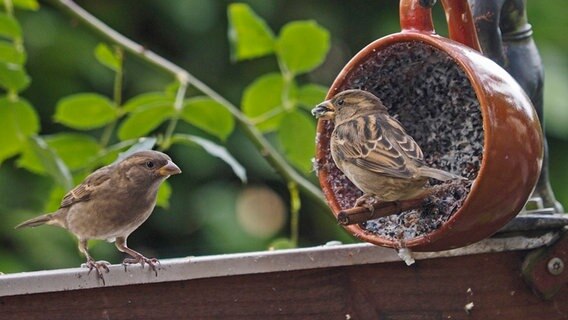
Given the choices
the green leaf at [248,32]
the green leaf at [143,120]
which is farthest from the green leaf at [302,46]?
the green leaf at [143,120]

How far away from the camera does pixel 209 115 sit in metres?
3.21

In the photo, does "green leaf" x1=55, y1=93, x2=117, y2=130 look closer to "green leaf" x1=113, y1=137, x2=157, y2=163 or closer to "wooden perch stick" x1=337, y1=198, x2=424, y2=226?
"green leaf" x1=113, y1=137, x2=157, y2=163

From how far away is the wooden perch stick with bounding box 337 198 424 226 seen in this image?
241cm

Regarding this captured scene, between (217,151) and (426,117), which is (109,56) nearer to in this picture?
(217,151)

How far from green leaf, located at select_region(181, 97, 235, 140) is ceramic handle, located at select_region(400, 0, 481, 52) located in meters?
0.77

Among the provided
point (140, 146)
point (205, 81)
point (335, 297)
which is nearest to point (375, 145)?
point (335, 297)

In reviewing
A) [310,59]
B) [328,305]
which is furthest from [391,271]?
[310,59]

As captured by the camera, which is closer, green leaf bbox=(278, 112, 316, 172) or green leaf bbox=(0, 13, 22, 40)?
green leaf bbox=(0, 13, 22, 40)

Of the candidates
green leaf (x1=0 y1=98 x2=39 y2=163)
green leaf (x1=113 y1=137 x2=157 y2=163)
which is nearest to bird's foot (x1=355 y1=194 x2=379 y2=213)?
green leaf (x1=113 y1=137 x2=157 y2=163)

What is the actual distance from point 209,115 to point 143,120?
177mm

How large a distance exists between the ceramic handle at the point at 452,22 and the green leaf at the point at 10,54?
1.15 metres

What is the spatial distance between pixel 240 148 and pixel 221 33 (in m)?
0.52

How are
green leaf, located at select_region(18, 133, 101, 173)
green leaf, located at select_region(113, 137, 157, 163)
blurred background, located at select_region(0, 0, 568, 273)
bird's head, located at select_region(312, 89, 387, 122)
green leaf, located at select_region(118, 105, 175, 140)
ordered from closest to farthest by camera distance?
1. bird's head, located at select_region(312, 89, 387, 122)
2. green leaf, located at select_region(113, 137, 157, 163)
3. green leaf, located at select_region(118, 105, 175, 140)
4. green leaf, located at select_region(18, 133, 101, 173)
5. blurred background, located at select_region(0, 0, 568, 273)

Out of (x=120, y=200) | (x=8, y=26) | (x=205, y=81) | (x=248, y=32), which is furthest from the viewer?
(x=205, y=81)
